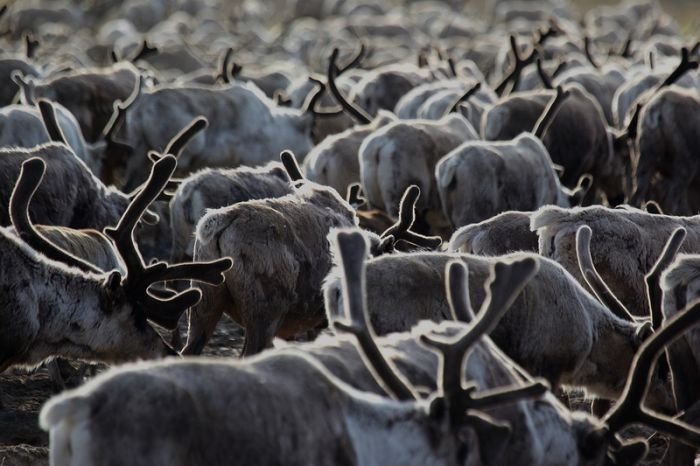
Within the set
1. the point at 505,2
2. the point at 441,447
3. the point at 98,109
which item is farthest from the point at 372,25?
the point at 441,447

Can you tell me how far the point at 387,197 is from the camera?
9430 mm

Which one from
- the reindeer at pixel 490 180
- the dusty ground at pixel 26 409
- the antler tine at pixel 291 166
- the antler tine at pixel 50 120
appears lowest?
the dusty ground at pixel 26 409

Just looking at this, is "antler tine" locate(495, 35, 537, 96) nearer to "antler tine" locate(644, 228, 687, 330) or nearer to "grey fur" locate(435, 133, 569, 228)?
"grey fur" locate(435, 133, 569, 228)

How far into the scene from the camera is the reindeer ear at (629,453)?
162 inches

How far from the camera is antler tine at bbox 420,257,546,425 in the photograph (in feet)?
12.3

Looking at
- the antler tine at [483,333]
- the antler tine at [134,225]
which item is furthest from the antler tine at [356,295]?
the antler tine at [134,225]

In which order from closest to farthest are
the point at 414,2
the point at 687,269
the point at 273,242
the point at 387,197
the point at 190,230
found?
the point at 687,269, the point at 273,242, the point at 190,230, the point at 387,197, the point at 414,2

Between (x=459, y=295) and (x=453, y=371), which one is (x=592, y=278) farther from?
(x=453, y=371)

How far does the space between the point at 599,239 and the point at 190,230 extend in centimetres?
230

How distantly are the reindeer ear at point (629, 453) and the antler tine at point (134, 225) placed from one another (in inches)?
84.8

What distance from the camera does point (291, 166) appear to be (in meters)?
7.79

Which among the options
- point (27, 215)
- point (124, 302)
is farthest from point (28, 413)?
point (124, 302)

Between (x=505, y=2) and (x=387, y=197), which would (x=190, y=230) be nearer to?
(x=387, y=197)

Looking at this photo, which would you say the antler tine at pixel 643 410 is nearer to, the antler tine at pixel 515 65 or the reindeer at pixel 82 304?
the reindeer at pixel 82 304
